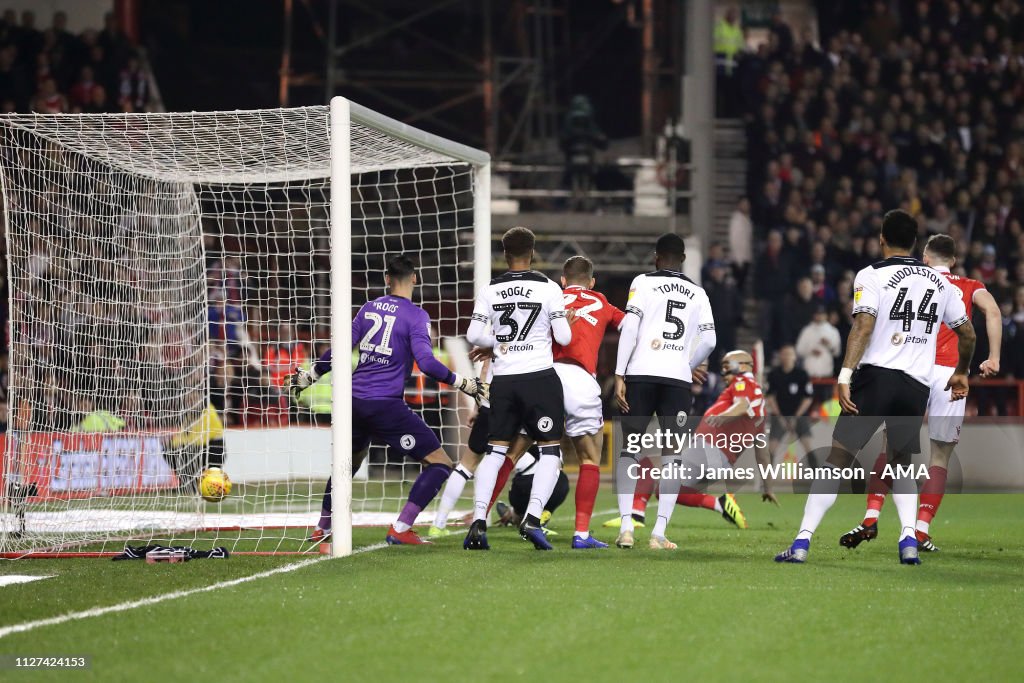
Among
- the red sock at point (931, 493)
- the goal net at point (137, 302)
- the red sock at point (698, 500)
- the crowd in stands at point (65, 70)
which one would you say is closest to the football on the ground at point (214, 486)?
the goal net at point (137, 302)

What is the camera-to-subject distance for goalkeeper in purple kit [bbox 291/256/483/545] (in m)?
9.27

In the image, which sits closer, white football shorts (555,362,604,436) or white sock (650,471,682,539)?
white sock (650,471,682,539)

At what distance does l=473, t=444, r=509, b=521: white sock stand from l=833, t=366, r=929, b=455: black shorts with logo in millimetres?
2169

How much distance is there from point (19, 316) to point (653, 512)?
681 centimetres

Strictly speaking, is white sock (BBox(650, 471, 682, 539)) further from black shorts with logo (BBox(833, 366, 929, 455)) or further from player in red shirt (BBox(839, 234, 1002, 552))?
black shorts with logo (BBox(833, 366, 929, 455))

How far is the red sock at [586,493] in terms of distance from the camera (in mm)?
9086

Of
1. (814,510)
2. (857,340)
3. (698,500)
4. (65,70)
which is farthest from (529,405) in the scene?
(65,70)

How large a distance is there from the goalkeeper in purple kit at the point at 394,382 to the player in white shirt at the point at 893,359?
2477 mm

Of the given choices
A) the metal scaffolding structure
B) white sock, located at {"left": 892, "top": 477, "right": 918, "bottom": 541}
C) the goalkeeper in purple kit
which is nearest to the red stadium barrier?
the goalkeeper in purple kit

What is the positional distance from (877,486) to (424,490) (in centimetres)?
303

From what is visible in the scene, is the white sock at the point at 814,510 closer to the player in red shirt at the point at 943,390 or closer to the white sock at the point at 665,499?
the player in red shirt at the point at 943,390

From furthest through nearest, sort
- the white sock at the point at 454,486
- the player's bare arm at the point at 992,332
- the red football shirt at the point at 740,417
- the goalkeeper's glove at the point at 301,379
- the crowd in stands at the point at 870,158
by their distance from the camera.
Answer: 1. the crowd in stands at the point at 870,158
2. the red football shirt at the point at 740,417
3. the white sock at the point at 454,486
4. the goalkeeper's glove at the point at 301,379
5. the player's bare arm at the point at 992,332

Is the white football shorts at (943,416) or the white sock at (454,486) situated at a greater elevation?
the white football shorts at (943,416)

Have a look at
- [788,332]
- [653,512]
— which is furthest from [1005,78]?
[653,512]
